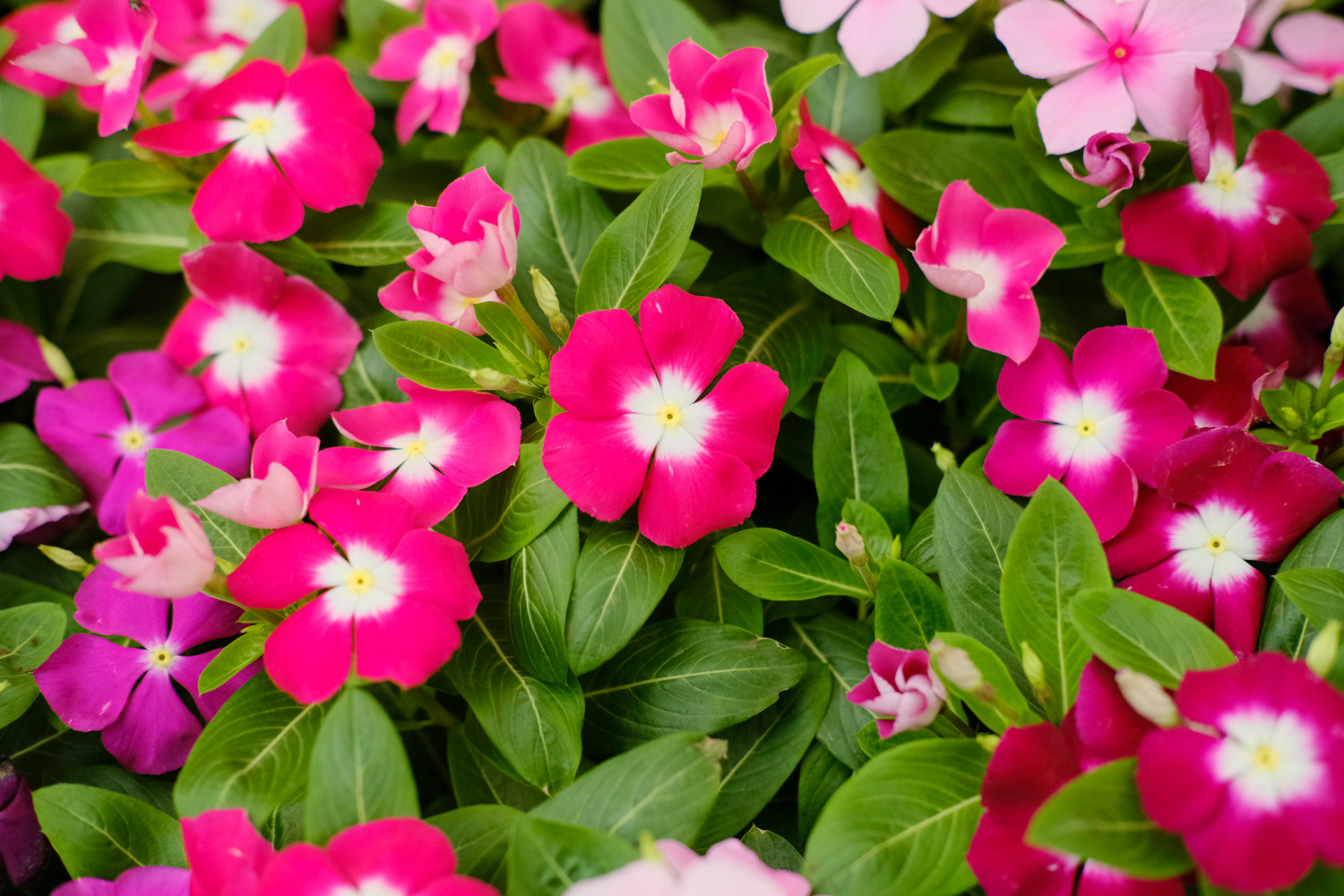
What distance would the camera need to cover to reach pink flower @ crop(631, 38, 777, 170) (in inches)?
34.4

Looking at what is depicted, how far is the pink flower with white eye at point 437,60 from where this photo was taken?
1.13 metres

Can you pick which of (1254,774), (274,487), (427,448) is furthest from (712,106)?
(1254,774)

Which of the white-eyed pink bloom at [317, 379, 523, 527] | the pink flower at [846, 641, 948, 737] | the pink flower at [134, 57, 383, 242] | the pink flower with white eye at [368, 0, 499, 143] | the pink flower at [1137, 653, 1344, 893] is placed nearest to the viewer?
the pink flower at [1137, 653, 1344, 893]

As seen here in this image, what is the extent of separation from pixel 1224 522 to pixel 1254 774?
287 mm

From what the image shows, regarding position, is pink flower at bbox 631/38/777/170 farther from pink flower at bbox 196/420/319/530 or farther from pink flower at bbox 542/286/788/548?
pink flower at bbox 196/420/319/530

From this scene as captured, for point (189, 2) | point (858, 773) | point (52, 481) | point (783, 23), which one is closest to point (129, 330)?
point (52, 481)

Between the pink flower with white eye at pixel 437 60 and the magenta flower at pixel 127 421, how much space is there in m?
0.39

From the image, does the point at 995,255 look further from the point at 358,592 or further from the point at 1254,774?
the point at 358,592

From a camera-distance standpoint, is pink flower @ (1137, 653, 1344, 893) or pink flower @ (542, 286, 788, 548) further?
pink flower @ (542, 286, 788, 548)

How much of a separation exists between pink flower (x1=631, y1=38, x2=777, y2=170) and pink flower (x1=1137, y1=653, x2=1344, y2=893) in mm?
564

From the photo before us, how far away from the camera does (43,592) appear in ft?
3.35

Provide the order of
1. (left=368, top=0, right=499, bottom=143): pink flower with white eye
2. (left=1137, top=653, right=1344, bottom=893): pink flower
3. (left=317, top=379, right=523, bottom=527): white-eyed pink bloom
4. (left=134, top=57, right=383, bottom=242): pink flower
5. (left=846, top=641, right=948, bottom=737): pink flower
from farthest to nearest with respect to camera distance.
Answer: (left=368, top=0, right=499, bottom=143): pink flower with white eye < (left=134, top=57, right=383, bottom=242): pink flower < (left=317, top=379, right=523, bottom=527): white-eyed pink bloom < (left=846, top=641, right=948, bottom=737): pink flower < (left=1137, top=653, right=1344, bottom=893): pink flower

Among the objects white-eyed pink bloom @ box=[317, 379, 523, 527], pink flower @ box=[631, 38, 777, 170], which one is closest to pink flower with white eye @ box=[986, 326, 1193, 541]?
pink flower @ box=[631, 38, 777, 170]

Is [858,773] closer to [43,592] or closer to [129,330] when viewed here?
[43,592]
